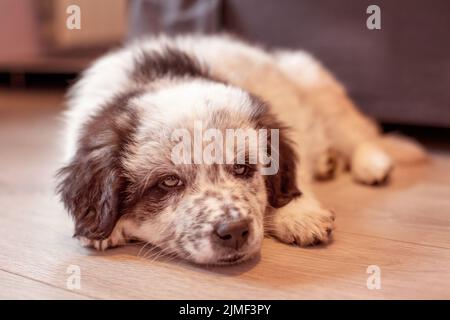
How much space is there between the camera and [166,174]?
1985mm

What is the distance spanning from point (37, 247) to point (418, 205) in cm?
158

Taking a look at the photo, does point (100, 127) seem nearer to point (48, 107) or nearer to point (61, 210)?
point (61, 210)

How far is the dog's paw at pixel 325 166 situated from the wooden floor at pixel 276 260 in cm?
13

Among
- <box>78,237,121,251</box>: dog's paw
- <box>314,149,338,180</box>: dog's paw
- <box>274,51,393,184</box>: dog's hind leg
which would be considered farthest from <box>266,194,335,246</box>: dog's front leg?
<box>274,51,393,184</box>: dog's hind leg

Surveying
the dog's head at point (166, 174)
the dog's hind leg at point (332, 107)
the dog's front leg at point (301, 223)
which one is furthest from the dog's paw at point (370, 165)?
the dog's head at point (166, 174)

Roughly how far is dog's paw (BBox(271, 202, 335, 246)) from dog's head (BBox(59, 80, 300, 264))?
0.38ft

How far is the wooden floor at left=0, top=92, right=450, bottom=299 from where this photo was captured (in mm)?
1739

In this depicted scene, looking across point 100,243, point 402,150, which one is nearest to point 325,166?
point 402,150

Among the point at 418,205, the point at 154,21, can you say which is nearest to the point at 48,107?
the point at 154,21

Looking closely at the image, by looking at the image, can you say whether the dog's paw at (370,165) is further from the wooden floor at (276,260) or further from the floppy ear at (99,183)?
the floppy ear at (99,183)

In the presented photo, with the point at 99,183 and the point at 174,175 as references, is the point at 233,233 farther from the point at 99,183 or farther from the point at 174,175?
the point at 99,183

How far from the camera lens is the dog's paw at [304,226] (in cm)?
209

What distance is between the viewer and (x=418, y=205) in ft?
8.34

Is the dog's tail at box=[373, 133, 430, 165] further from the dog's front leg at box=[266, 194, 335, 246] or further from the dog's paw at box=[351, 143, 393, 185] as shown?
the dog's front leg at box=[266, 194, 335, 246]
